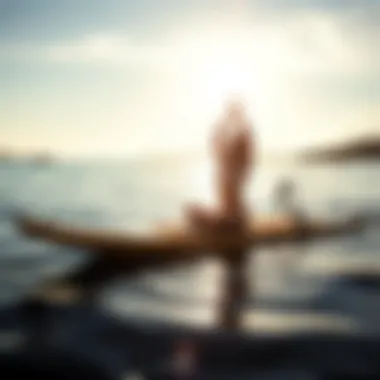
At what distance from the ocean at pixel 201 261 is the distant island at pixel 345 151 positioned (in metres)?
0.02

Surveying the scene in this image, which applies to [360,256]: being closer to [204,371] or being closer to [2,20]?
[204,371]

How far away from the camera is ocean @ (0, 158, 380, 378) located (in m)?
1.13

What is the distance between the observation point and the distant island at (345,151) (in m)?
1.17

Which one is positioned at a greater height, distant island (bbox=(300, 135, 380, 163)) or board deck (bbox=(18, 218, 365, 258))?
distant island (bbox=(300, 135, 380, 163))

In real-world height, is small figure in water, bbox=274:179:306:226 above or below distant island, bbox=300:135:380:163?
below

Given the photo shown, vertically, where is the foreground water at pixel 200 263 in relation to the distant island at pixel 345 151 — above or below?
below

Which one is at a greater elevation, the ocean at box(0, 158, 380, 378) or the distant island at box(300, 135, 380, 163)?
the distant island at box(300, 135, 380, 163)

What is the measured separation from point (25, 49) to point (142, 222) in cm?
34

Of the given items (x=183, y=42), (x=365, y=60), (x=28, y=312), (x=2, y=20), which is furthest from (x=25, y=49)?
(x=365, y=60)

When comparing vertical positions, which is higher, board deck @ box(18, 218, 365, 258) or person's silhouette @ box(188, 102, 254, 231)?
person's silhouette @ box(188, 102, 254, 231)

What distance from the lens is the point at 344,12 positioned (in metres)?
1.19

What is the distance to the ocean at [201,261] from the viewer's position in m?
1.13

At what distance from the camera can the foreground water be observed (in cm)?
113

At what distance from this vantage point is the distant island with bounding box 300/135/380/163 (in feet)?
3.82
